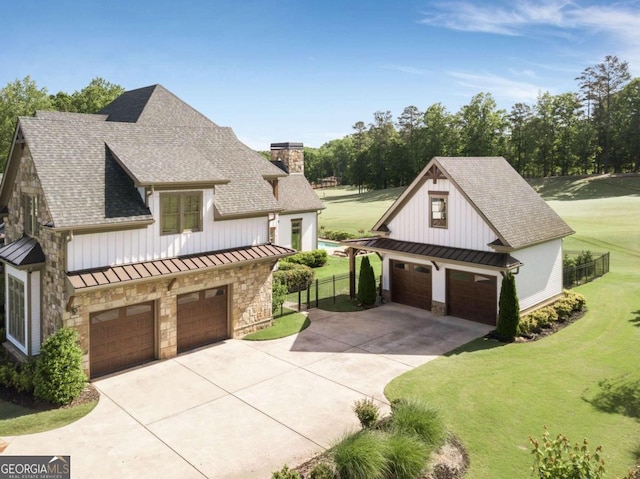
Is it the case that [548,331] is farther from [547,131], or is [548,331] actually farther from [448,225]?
[547,131]

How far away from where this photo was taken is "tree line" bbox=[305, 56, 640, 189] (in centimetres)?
7669

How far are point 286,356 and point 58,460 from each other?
25.1 ft

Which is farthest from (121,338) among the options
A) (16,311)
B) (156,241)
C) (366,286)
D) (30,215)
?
(366,286)

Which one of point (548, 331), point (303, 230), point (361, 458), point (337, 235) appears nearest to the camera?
point (361, 458)

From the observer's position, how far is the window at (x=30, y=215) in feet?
48.4

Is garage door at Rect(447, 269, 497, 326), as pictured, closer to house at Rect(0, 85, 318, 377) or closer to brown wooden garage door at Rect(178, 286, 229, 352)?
house at Rect(0, 85, 318, 377)

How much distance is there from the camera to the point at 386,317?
67.3 ft

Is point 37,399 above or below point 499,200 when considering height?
below

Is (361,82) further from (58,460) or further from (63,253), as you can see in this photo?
(58,460)

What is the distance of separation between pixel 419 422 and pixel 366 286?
37.9 feet

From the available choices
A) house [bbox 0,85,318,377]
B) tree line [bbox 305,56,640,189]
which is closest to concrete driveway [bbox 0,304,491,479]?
house [bbox 0,85,318,377]

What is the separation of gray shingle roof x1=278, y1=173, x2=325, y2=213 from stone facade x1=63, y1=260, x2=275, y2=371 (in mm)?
13655

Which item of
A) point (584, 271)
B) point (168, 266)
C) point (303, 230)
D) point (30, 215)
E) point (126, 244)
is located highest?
point (30, 215)

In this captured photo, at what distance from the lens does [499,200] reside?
2042 cm
